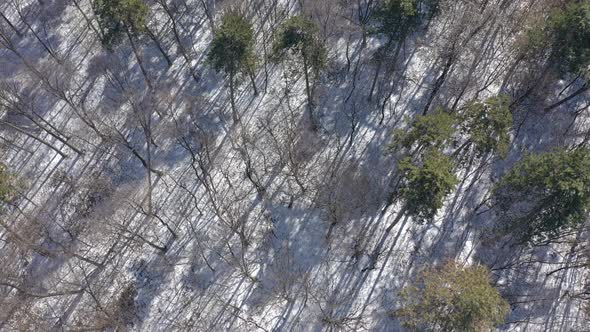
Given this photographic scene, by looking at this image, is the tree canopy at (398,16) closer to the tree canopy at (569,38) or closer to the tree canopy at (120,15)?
the tree canopy at (569,38)

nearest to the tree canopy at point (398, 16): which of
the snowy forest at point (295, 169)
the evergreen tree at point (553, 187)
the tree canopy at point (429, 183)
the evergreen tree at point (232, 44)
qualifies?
the snowy forest at point (295, 169)

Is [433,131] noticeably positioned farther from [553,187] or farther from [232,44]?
[232,44]

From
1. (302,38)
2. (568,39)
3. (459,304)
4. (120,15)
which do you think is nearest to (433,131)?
(459,304)

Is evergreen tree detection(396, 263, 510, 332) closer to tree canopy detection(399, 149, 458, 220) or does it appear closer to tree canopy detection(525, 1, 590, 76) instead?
tree canopy detection(399, 149, 458, 220)

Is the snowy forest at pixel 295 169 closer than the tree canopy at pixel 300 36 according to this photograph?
Yes

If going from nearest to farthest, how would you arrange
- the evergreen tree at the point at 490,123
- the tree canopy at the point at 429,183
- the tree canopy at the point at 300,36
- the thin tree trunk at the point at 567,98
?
the tree canopy at the point at 429,183, the evergreen tree at the point at 490,123, the tree canopy at the point at 300,36, the thin tree trunk at the point at 567,98

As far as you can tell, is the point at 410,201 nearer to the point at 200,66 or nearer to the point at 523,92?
the point at 523,92

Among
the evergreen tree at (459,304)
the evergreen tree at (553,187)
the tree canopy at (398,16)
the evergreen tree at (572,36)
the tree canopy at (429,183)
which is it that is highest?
the evergreen tree at (572,36)

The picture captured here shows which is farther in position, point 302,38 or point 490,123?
point 302,38
